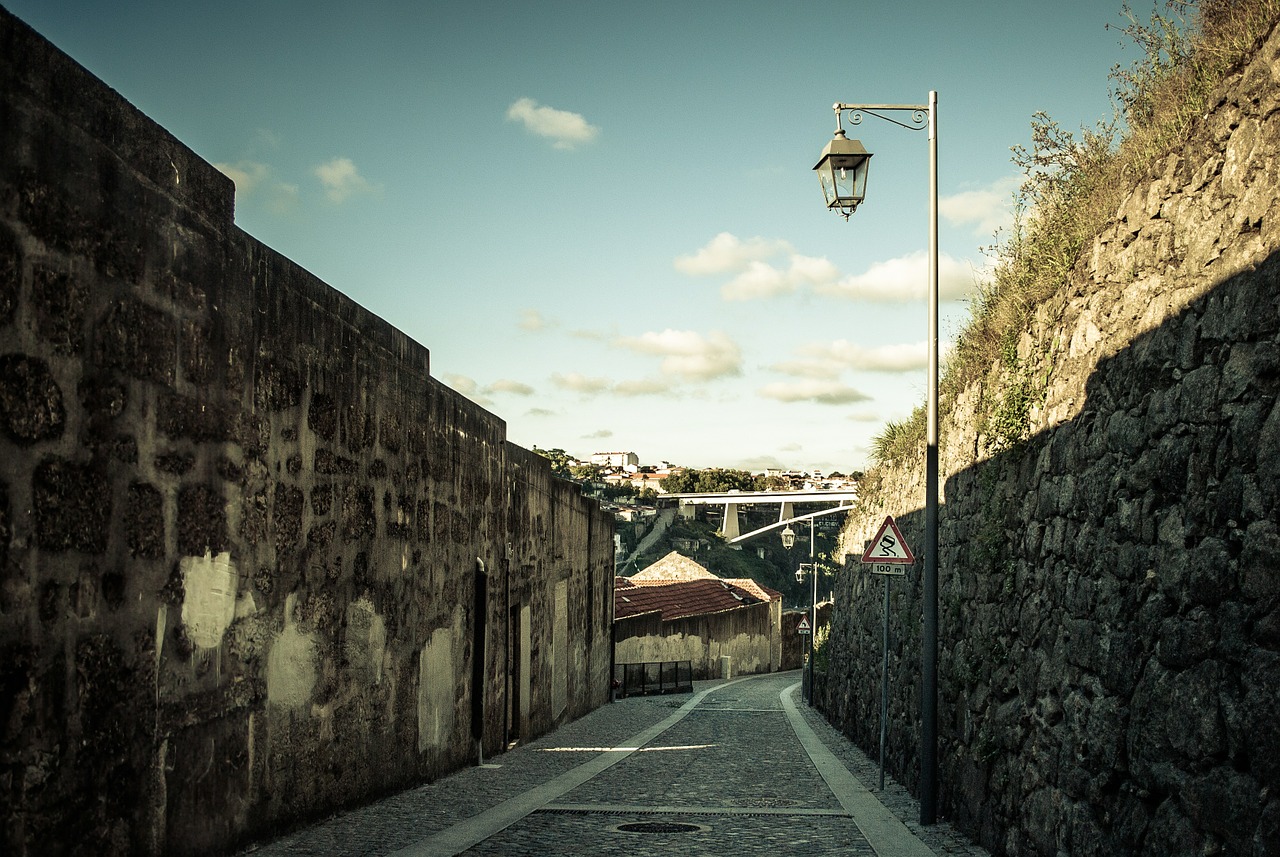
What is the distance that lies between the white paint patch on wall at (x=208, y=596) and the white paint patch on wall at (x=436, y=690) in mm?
3328

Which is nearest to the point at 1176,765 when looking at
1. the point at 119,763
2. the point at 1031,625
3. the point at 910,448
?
the point at 1031,625

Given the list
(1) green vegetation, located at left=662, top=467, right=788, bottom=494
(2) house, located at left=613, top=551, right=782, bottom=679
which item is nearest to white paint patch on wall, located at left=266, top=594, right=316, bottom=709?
(2) house, located at left=613, top=551, right=782, bottom=679

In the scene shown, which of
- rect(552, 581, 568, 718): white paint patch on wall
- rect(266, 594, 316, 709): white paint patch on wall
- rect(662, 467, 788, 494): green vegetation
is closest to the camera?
rect(266, 594, 316, 709): white paint patch on wall

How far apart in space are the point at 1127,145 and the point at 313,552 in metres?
5.74

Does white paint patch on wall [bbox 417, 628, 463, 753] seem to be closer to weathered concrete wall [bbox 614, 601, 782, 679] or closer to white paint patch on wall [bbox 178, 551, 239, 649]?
white paint patch on wall [bbox 178, 551, 239, 649]

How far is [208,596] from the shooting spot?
16.7 feet

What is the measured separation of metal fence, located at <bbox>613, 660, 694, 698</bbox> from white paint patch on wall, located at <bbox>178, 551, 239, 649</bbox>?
21810 mm

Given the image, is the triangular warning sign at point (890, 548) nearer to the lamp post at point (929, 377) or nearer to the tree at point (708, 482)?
the lamp post at point (929, 377)

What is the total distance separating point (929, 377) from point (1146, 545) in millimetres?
4066

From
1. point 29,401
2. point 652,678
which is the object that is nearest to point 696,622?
point 652,678

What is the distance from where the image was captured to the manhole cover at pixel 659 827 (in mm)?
7191

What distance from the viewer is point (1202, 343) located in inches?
180

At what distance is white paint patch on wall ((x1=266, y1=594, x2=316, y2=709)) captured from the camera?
5824mm

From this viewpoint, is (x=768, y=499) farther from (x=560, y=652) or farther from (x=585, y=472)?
(x=560, y=652)
